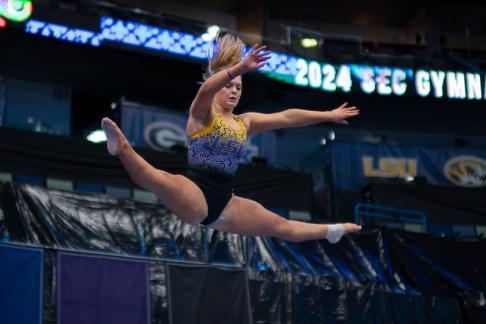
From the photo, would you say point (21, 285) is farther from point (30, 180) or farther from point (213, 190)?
point (213, 190)

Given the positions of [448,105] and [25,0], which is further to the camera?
[448,105]

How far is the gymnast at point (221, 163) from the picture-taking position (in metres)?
4.28

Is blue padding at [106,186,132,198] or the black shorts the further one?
blue padding at [106,186,132,198]

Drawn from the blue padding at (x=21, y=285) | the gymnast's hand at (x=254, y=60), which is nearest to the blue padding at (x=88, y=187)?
the blue padding at (x=21, y=285)

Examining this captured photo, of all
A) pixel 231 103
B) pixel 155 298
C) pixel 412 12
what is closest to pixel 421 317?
pixel 155 298

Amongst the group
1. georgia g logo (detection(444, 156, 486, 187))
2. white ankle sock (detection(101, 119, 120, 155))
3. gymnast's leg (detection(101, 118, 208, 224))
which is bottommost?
gymnast's leg (detection(101, 118, 208, 224))

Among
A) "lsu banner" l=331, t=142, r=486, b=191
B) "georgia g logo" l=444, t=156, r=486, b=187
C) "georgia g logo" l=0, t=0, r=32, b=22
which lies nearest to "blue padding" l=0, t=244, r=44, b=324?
"georgia g logo" l=0, t=0, r=32, b=22

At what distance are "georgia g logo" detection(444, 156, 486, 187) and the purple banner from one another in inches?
282

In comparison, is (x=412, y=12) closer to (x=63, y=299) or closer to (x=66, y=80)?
(x=66, y=80)

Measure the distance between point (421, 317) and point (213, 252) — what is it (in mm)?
3129

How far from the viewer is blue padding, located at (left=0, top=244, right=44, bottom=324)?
7211mm

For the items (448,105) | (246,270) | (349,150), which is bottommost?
(246,270)

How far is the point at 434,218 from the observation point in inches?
460

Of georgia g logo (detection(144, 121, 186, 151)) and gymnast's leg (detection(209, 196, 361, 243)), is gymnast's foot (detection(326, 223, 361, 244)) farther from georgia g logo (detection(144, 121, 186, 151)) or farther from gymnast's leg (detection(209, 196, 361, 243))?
georgia g logo (detection(144, 121, 186, 151))
